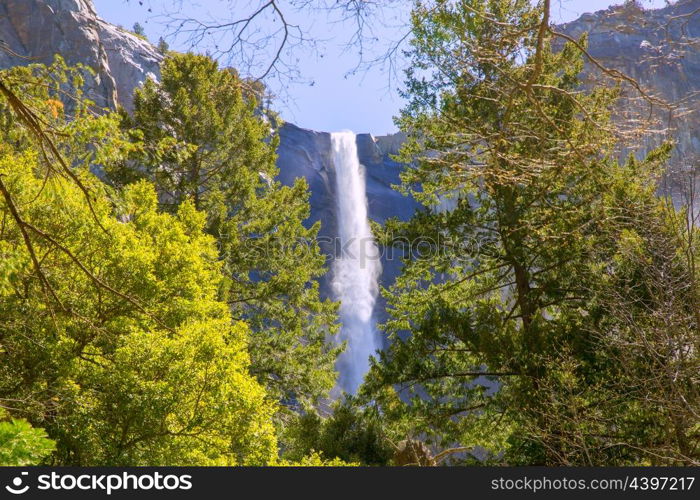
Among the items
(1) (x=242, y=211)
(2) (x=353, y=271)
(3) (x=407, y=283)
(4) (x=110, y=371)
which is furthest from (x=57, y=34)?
(4) (x=110, y=371)

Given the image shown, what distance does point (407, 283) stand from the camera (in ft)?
35.6

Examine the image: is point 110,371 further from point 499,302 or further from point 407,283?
point 499,302

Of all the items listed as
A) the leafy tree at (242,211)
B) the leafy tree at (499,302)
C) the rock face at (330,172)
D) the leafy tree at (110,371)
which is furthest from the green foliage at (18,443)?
the rock face at (330,172)

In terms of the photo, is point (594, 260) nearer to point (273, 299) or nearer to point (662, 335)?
point (662, 335)

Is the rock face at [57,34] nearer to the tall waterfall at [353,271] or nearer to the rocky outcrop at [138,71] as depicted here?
the rocky outcrop at [138,71]

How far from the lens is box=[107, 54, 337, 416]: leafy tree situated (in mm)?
13594

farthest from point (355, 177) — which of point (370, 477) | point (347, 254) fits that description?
point (370, 477)

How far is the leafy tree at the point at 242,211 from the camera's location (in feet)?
44.6

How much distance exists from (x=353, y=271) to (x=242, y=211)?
22.9m

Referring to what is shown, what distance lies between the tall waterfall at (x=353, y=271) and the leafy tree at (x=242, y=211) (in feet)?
59.0

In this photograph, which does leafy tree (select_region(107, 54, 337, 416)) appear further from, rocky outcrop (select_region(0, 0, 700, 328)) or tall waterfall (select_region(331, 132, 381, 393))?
tall waterfall (select_region(331, 132, 381, 393))

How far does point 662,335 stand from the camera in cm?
615

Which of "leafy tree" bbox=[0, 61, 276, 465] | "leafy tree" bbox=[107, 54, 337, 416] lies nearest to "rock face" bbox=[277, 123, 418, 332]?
"leafy tree" bbox=[107, 54, 337, 416]

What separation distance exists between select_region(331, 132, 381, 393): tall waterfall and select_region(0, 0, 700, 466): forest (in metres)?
19.8
